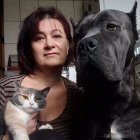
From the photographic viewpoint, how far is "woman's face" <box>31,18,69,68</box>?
5.23 ft

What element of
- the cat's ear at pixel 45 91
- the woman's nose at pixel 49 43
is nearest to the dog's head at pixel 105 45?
the woman's nose at pixel 49 43

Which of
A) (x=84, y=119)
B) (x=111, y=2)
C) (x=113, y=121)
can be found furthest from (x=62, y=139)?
(x=111, y=2)

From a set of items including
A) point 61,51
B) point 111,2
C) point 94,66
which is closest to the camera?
point 94,66

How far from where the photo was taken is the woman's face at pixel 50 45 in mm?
1593

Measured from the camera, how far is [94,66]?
1235mm

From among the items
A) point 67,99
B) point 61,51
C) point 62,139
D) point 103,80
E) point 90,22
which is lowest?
point 62,139

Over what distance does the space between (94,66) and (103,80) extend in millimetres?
88

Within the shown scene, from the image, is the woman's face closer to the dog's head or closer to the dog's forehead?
the dog's head

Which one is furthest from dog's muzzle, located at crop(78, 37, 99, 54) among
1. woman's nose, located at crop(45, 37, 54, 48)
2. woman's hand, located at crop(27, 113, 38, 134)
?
woman's hand, located at crop(27, 113, 38, 134)

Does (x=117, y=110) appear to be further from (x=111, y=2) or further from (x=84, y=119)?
(x=111, y=2)

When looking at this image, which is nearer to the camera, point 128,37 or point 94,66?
point 94,66

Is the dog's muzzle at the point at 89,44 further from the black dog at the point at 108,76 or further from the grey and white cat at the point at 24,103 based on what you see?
the grey and white cat at the point at 24,103

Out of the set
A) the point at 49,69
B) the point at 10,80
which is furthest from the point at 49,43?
the point at 10,80

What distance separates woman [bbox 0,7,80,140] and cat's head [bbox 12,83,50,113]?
0.05 metres
